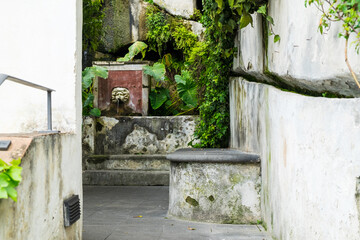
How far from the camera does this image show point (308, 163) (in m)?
3.29

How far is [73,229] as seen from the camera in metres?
4.07

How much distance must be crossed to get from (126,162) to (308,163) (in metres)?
7.42

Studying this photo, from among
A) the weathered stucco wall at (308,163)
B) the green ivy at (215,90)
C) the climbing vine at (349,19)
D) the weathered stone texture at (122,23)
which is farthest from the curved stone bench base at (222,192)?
the weathered stone texture at (122,23)

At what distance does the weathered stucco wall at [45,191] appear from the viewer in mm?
2766

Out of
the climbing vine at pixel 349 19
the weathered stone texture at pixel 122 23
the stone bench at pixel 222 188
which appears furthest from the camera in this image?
the weathered stone texture at pixel 122 23

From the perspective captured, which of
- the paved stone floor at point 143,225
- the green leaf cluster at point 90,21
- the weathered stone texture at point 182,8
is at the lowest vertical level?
the paved stone floor at point 143,225

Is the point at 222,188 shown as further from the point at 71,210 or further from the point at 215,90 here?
the point at 215,90

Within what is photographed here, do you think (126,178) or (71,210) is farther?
(126,178)

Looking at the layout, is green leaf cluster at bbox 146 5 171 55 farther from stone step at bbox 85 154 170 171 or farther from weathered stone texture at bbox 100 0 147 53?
stone step at bbox 85 154 170 171

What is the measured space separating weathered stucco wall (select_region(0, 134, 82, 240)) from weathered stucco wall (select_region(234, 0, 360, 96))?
1.81 m

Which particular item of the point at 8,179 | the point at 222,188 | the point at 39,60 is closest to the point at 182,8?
the point at 222,188

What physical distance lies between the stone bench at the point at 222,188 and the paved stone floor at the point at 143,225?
145 millimetres

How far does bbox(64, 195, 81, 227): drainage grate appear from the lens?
3805 mm

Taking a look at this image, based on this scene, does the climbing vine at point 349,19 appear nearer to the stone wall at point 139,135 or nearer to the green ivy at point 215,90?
the green ivy at point 215,90
